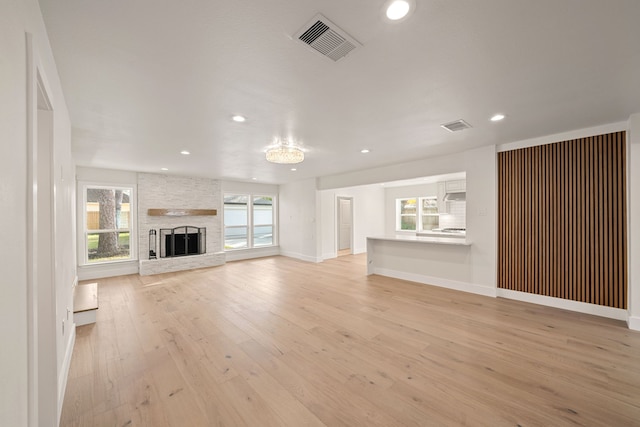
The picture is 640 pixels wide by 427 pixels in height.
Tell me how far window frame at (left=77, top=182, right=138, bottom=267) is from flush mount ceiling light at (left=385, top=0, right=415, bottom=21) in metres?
6.93

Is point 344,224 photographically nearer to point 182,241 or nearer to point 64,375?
point 182,241

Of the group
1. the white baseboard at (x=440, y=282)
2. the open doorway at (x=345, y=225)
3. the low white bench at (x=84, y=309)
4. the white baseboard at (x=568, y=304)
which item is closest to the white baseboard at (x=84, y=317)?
the low white bench at (x=84, y=309)

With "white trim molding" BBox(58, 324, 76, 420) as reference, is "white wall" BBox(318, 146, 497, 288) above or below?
above

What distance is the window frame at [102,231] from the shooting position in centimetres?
553

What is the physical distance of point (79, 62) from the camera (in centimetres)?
183

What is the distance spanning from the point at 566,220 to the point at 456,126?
2.27 m

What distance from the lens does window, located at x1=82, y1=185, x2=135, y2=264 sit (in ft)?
18.7

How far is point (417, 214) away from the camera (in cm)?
852

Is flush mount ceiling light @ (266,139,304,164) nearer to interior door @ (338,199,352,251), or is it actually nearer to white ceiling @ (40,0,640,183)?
white ceiling @ (40,0,640,183)

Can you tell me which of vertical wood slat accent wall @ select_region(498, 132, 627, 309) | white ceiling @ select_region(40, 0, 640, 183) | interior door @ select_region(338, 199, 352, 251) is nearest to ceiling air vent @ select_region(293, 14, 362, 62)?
white ceiling @ select_region(40, 0, 640, 183)

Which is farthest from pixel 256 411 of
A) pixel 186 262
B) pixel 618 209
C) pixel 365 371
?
pixel 186 262

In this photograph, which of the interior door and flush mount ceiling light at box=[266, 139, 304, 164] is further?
the interior door

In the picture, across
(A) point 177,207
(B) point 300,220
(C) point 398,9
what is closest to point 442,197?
(B) point 300,220

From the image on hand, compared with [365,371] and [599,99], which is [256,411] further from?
[599,99]
